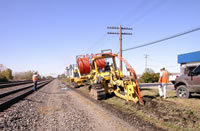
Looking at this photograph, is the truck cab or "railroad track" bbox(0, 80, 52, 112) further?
"railroad track" bbox(0, 80, 52, 112)

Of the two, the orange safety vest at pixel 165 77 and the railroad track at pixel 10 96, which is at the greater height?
the orange safety vest at pixel 165 77

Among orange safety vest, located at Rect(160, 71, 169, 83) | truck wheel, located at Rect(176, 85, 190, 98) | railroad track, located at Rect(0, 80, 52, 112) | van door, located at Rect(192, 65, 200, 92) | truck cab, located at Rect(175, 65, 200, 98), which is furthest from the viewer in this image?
orange safety vest, located at Rect(160, 71, 169, 83)

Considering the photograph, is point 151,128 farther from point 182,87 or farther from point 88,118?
point 182,87

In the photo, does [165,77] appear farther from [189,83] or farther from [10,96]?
[10,96]

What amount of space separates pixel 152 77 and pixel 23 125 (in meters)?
28.8

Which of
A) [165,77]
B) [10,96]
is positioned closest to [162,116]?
[165,77]

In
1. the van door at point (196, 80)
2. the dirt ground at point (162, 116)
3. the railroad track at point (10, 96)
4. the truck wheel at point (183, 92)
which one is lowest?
the railroad track at point (10, 96)

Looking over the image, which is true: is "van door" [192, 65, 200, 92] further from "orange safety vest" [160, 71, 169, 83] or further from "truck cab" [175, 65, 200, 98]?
"orange safety vest" [160, 71, 169, 83]

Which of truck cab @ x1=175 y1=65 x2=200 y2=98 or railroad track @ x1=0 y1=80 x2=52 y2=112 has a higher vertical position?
truck cab @ x1=175 y1=65 x2=200 y2=98

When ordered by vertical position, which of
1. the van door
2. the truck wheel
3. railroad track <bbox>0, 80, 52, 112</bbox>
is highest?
the van door

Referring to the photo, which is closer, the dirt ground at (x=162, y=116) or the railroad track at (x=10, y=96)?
the dirt ground at (x=162, y=116)

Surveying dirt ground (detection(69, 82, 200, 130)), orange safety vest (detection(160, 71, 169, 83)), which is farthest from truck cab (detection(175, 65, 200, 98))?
dirt ground (detection(69, 82, 200, 130))

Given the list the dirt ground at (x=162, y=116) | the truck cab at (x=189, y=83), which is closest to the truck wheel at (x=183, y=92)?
the truck cab at (x=189, y=83)

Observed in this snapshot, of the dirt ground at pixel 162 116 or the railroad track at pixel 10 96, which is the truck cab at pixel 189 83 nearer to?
the dirt ground at pixel 162 116
